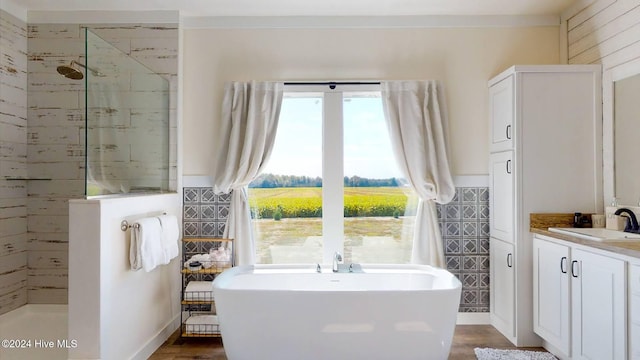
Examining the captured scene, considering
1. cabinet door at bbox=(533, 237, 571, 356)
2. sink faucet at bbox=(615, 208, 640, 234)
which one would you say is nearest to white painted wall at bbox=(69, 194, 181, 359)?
cabinet door at bbox=(533, 237, 571, 356)

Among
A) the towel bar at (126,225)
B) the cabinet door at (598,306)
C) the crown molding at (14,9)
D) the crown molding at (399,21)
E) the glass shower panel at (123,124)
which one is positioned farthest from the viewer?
the crown molding at (399,21)

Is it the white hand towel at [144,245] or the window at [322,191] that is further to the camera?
the window at [322,191]

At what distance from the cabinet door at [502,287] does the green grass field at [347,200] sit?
0.84 meters

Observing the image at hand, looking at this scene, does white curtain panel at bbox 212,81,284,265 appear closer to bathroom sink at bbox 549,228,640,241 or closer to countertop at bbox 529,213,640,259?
countertop at bbox 529,213,640,259

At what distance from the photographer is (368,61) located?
342 cm

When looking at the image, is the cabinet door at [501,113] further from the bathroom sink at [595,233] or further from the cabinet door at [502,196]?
the bathroom sink at [595,233]

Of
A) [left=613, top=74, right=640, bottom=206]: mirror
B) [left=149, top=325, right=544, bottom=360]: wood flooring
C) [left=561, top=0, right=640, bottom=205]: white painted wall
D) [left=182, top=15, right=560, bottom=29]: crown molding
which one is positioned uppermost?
[left=182, top=15, right=560, bottom=29]: crown molding

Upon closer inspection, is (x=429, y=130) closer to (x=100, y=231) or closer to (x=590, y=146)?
(x=590, y=146)

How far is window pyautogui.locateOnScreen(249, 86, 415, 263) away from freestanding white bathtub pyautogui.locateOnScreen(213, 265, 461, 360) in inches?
40.0

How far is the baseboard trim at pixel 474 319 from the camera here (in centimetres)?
335

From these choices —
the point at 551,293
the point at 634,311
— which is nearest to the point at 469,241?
the point at 551,293

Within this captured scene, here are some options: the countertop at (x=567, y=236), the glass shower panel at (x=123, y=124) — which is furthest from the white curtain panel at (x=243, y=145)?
the countertop at (x=567, y=236)

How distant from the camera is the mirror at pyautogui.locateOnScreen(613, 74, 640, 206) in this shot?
260 cm

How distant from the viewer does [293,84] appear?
3385 mm
